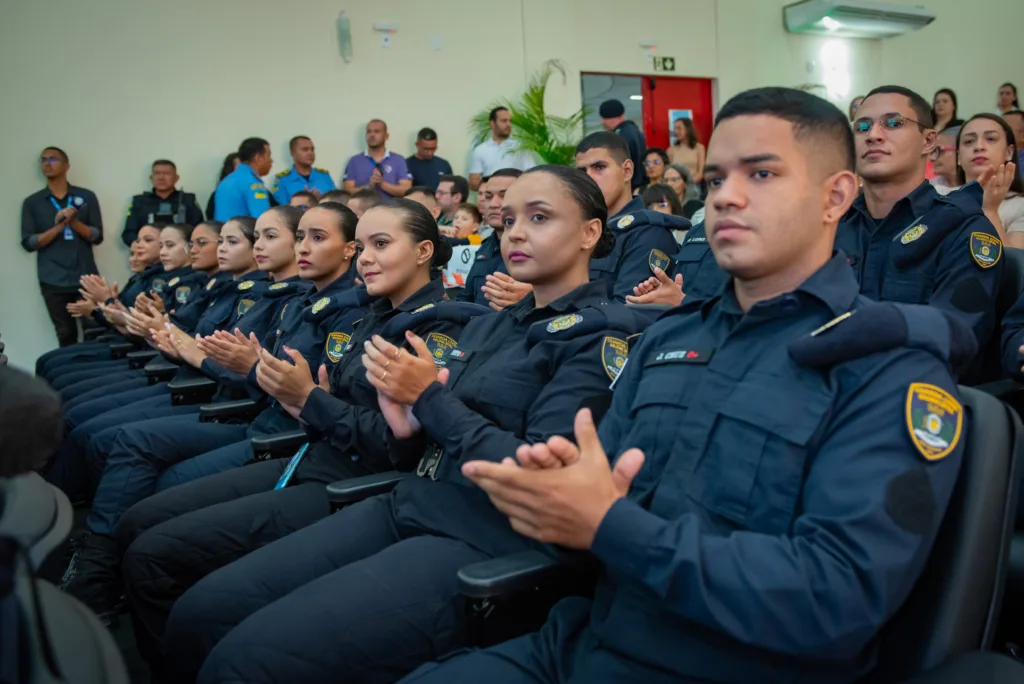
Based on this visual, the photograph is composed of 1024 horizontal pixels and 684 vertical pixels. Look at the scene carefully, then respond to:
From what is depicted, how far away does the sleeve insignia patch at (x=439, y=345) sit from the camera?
2018 mm

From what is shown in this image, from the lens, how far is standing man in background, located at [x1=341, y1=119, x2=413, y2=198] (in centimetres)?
728

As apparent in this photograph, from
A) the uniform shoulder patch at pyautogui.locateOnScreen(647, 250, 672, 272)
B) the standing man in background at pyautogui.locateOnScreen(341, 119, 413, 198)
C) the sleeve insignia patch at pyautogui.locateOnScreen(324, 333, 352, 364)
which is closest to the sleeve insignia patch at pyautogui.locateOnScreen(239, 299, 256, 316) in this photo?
the sleeve insignia patch at pyautogui.locateOnScreen(324, 333, 352, 364)

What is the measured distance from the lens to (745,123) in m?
1.19

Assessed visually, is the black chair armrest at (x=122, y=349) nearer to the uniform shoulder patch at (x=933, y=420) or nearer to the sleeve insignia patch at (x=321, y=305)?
the sleeve insignia patch at (x=321, y=305)

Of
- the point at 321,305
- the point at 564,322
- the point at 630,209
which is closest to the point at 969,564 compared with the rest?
the point at 564,322

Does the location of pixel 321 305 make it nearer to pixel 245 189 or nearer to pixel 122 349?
pixel 122 349

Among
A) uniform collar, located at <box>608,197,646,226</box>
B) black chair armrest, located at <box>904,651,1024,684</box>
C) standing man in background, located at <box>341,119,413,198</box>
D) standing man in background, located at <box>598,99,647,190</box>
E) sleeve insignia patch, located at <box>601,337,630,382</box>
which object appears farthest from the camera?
standing man in background, located at <box>341,119,413,198</box>

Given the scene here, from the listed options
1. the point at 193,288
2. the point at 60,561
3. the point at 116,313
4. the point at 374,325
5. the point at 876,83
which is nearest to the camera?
the point at 60,561

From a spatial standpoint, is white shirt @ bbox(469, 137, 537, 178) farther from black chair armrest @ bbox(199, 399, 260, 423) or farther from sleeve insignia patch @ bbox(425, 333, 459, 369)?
sleeve insignia patch @ bbox(425, 333, 459, 369)

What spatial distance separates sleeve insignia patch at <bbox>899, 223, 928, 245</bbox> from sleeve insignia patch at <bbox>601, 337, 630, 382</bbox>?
1041 millimetres

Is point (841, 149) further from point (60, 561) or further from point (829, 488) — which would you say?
point (60, 561)

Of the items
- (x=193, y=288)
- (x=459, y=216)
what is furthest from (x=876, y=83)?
(x=193, y=288)

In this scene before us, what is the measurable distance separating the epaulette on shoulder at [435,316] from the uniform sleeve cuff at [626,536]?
118 cm

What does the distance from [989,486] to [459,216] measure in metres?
4.69
